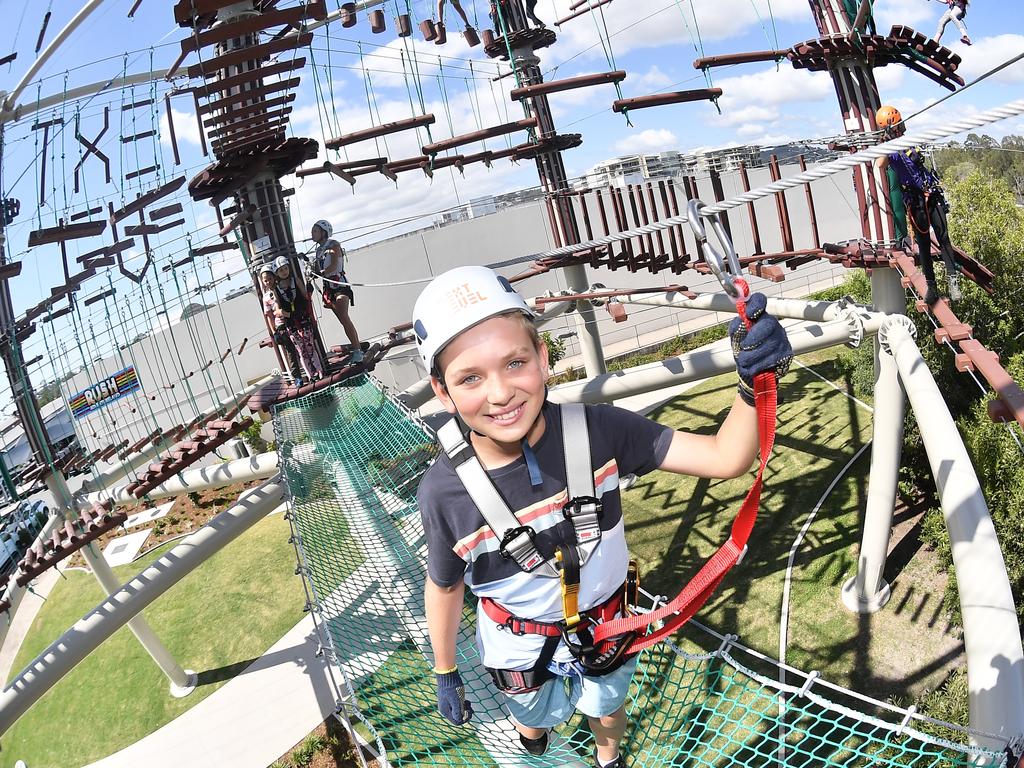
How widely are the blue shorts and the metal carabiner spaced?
1.74 meters

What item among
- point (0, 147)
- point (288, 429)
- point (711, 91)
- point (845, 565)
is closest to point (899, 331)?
point (845, 565)

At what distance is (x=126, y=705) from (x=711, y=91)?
494 inches

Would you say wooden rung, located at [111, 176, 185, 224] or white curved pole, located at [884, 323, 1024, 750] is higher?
wooden rung, located at [111, 176, 185, 224]

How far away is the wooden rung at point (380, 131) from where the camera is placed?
410 inches

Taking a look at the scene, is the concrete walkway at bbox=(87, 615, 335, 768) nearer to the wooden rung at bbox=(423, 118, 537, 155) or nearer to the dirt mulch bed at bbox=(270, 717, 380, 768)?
the dirt mulch bed at bbox=(270, 717, 380, 768)

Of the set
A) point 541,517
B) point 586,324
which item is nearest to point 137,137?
point 586,324

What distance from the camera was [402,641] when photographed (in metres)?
5.39

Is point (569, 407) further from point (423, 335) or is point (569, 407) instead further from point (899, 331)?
point (899, 331)

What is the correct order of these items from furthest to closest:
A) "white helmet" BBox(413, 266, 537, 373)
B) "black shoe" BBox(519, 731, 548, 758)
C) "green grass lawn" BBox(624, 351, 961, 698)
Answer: "green grass lawn" BBox(624, 351, 961, 698) < "black shoe" BBox(519, 731, 548, 758) < "white helmet" BBox(413, 266, 537, 373)

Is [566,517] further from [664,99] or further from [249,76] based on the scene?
[664,99]

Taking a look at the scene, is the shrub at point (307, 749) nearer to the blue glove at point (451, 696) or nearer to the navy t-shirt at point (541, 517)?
the blue glove at point (451, 696)

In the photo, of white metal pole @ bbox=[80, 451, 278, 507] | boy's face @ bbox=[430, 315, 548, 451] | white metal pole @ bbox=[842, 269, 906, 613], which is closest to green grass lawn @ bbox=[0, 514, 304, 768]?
white metal pole @ bbox=[80, 451, 278, 507]

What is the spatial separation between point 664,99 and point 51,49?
25.6 feet

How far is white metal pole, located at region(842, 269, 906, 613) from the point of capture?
7598 mm
